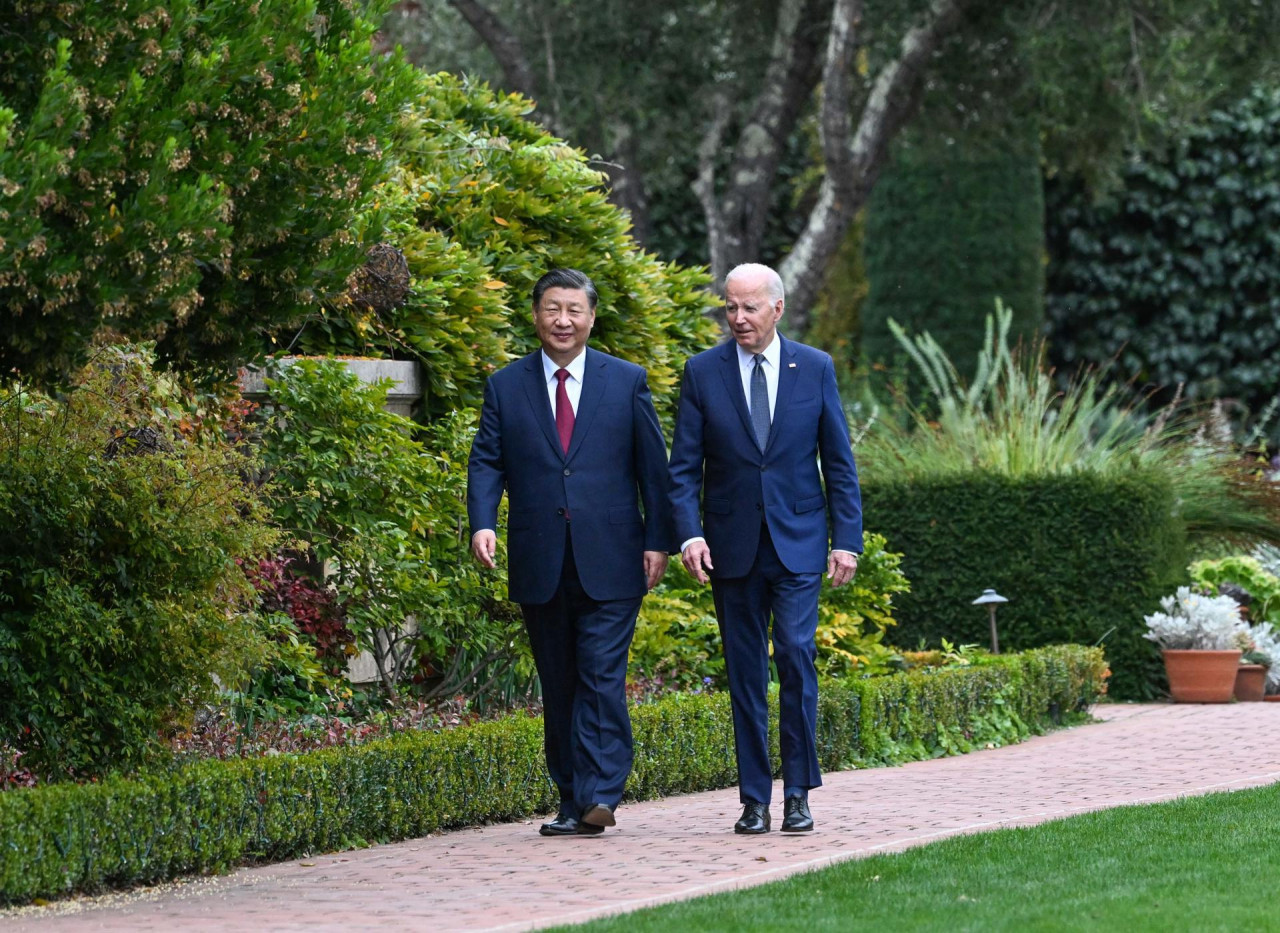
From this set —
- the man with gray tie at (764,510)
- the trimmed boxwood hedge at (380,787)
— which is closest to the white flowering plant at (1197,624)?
the trimmed boxwood hedge at (380,787)

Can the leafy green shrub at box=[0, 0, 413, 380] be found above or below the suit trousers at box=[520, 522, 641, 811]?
above

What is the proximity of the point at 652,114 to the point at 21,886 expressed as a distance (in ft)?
42.6

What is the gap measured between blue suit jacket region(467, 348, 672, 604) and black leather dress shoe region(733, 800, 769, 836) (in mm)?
841

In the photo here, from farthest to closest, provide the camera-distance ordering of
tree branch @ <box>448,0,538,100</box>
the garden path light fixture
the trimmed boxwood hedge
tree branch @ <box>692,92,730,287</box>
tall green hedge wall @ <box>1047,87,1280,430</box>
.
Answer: tall green hedge wall @ <box>1047,87,1280,430</box>, tree branch @ <box>692,92,730,287</box>, tree branch @ <box>448,0,538,100</box>, the garden path light fixture, the trimmed boxwood hedge

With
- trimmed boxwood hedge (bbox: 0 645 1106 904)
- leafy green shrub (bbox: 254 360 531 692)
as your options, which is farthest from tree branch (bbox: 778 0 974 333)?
leafy green shrub (bbox: 254 360 531 692)

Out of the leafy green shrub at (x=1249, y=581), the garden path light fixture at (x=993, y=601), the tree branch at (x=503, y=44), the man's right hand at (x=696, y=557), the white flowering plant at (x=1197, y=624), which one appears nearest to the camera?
the man's right hand at (x=696, y=557)

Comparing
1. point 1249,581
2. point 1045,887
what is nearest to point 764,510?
point 1045,887

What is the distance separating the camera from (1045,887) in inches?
202

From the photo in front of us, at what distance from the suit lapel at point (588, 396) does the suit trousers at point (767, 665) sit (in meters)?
0.69

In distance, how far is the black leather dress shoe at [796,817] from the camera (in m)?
6.22

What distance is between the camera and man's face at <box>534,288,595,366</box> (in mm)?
6285

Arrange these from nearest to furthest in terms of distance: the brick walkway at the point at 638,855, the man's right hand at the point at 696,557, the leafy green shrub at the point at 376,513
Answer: the brick walkway at the point at 638,855 → the man's right hand at the point at 696,557 → the leafy green shrub at the point at 376,513

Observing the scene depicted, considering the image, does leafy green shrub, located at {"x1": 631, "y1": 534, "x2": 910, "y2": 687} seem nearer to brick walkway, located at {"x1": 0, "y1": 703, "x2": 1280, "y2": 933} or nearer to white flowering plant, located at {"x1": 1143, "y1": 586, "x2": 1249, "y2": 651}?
brick walkway, located at {"x1": 0, "y1": 703, "x2": 1280, "y2": 933}

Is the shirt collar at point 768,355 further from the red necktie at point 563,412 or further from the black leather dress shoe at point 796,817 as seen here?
the black leather dress shoe at point 796,817
